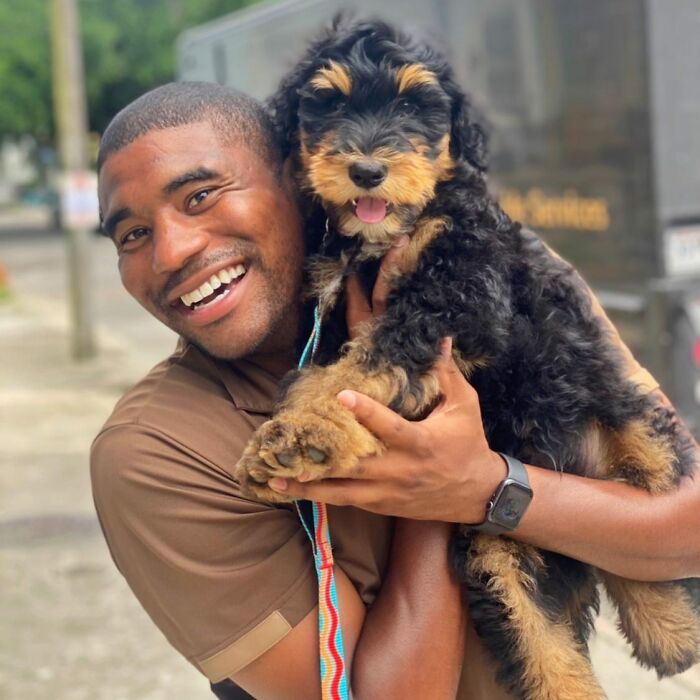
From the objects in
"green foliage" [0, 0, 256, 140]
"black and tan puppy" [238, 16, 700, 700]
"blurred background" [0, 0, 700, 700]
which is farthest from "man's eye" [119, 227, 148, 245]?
"green foliage" [0, 0, 256, 140]

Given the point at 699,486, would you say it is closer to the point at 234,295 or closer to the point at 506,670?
the point at 506,670

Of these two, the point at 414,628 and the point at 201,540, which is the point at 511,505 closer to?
the point at 414,628

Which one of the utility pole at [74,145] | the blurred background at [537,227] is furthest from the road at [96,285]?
the blurred background at [537,227]

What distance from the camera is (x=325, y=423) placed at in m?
1.75

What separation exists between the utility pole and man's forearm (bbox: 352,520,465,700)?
897 centimetres

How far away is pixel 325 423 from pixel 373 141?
1.86ft

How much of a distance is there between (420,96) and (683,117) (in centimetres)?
350

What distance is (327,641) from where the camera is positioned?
5.64ft

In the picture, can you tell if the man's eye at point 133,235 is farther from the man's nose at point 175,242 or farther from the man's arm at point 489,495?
the man's arm at point 489,495

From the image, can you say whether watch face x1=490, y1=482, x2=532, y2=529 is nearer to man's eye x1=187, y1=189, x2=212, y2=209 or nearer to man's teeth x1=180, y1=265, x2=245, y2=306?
man's teeth x1=180, y1=265, x2=245, y2=306

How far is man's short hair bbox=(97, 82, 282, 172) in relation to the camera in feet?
6.37

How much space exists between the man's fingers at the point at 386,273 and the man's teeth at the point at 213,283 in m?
0.28

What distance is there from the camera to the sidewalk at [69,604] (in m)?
4.05

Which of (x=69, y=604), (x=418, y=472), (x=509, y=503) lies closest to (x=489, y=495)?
(x=509, y=503)
